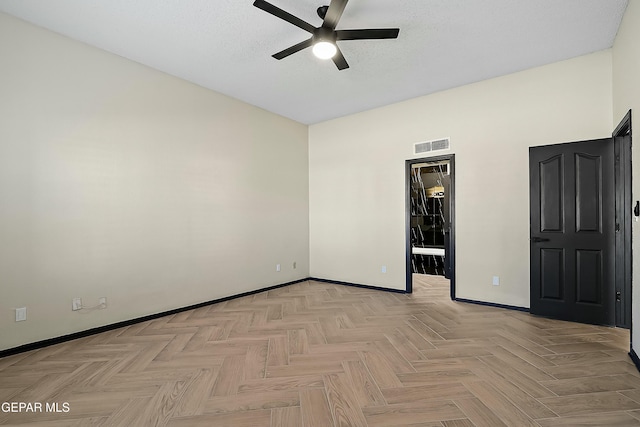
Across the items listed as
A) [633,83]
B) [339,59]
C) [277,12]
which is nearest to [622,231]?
[633,83]

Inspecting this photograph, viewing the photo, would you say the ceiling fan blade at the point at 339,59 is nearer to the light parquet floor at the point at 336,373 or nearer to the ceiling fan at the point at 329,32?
the ceiling fan at the point at 329,32

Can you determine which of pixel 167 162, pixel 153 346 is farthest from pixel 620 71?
pixel 153 346

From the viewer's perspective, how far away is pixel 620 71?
2.93 m

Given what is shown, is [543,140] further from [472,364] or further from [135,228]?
[135,228]

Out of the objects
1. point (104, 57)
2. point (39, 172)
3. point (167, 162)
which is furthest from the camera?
point (167, 162)

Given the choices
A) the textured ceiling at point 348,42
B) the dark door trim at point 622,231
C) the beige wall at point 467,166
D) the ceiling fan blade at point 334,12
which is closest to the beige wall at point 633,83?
the textured ceiling at point 348,42

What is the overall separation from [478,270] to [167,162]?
4.13 m

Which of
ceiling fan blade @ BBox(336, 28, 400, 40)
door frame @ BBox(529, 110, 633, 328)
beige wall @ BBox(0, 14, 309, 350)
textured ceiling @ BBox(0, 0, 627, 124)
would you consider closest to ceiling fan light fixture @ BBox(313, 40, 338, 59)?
ceiling fan blade @ BBox(336, 28, 400, 40)

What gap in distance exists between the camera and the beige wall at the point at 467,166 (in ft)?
11.5

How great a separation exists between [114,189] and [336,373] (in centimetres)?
286

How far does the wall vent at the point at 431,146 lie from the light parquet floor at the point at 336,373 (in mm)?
2242

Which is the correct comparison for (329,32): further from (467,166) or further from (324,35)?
(467,166)

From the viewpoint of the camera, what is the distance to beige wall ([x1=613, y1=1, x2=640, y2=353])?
2.37m

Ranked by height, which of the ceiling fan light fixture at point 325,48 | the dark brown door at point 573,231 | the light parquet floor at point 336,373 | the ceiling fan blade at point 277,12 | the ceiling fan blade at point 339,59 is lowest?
the light parquet floor at point 336,373
